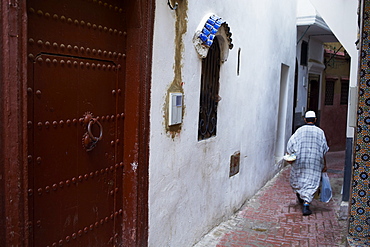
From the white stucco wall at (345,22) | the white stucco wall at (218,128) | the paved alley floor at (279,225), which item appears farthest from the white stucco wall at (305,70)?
the paved alley floor at (279,225)

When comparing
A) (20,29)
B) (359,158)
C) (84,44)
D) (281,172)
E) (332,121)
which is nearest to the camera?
(20,29)

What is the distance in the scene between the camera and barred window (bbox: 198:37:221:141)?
185 inches

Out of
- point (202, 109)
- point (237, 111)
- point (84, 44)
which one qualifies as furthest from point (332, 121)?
point (84, 44)

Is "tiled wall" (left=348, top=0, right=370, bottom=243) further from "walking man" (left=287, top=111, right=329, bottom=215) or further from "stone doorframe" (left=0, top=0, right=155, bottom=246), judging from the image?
"stone doorframe" (left=0, top=0, right=155, bottom=246)

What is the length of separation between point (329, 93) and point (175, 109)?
38.8ft

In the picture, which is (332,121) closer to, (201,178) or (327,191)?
(327,191)

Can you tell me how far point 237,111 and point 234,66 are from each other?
27.7 inches

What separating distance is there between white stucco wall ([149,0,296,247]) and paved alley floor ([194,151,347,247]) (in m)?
0.17

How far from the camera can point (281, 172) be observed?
9656 mm

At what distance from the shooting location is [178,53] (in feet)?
12.9

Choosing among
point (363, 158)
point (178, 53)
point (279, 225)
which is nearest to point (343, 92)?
point (279, 225)

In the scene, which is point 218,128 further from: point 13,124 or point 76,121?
point 13,124

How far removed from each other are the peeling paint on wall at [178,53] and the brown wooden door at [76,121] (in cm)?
65

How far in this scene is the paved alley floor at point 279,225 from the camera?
16.8 ft
